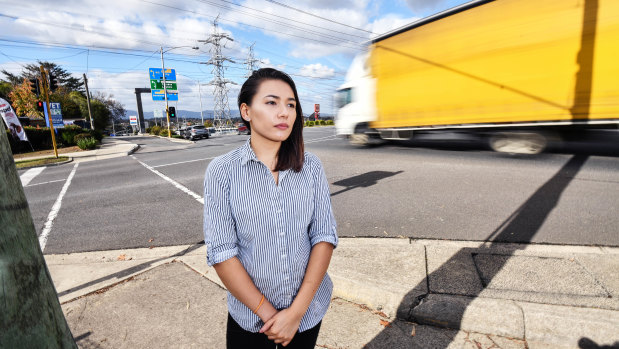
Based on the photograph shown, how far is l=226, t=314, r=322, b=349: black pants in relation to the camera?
152 cm

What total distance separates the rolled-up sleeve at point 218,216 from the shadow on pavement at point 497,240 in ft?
5.67

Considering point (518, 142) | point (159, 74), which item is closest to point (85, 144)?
point (159, 74)

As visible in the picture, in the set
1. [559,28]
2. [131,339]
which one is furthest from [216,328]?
[559,28]

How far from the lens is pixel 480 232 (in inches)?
173

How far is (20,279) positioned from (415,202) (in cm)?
568

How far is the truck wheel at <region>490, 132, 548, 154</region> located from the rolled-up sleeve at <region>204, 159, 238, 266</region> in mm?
10079

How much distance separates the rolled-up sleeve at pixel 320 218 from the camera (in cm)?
157

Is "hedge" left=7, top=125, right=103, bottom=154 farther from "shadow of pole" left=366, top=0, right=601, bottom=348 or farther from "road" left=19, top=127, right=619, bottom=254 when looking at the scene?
"shadow of pole" left=366, top=0, right=601, bottom=348

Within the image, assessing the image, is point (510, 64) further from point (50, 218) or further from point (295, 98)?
point (50, 218)

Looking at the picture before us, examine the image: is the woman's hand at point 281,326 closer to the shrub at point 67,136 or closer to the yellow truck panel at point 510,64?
the yellow truck panel at point 510,64

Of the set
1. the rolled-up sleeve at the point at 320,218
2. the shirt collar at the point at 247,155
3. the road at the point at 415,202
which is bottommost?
the road at the point at 415,202

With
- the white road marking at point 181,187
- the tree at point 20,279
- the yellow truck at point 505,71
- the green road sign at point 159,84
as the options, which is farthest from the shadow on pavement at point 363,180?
the green road sign at point 159,84

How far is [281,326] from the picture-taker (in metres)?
1.39

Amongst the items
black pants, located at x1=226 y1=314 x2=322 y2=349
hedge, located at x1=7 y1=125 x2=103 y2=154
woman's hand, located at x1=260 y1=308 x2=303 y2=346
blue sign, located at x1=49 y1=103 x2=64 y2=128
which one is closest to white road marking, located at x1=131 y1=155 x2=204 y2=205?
black pants, located at x1=226 y1=314 x2=322 y2=349
